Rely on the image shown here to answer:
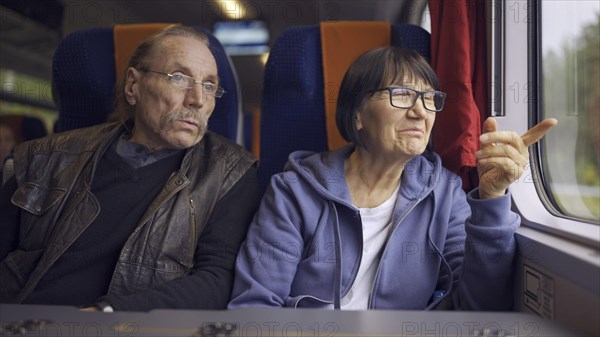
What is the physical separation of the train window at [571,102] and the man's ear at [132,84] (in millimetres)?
1527

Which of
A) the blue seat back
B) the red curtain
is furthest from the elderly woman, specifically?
the blue seat back

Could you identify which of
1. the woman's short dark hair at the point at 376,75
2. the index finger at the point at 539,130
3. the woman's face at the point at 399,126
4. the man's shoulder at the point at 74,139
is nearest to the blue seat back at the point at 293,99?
the woman's short dark hair at the point at 376,75

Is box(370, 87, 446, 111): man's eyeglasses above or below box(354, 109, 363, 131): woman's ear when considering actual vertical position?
above

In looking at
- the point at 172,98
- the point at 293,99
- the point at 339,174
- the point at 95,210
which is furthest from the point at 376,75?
the point at 95,210

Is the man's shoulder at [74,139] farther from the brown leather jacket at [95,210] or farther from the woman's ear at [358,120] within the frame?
the woman's ear at [358,120]

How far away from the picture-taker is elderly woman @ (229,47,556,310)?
60.1 inches

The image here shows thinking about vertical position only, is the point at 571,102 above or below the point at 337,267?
above

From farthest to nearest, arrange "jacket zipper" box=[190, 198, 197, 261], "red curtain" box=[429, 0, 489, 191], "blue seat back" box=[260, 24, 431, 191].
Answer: "blue seat back" box=[260, 24, 431, 191]
"red curtain" box=[429, 0, 489, 191]
"jacket zipper" box=[190, 198, 197, 261]

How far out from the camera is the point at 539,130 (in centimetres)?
125

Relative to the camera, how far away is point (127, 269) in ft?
5.34

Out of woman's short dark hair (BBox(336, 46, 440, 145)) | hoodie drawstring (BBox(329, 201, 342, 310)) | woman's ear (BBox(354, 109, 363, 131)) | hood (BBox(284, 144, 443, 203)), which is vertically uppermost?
woman's short dark hair (BBox(336, 46, 440, 145))

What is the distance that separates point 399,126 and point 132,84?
1.11 meters

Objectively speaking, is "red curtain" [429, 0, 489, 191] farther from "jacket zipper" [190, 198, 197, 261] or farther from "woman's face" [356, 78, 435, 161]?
"jacket zipper" [190, 198, 197, 261]

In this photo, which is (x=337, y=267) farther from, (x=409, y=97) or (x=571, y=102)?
(x=571, y=102)
